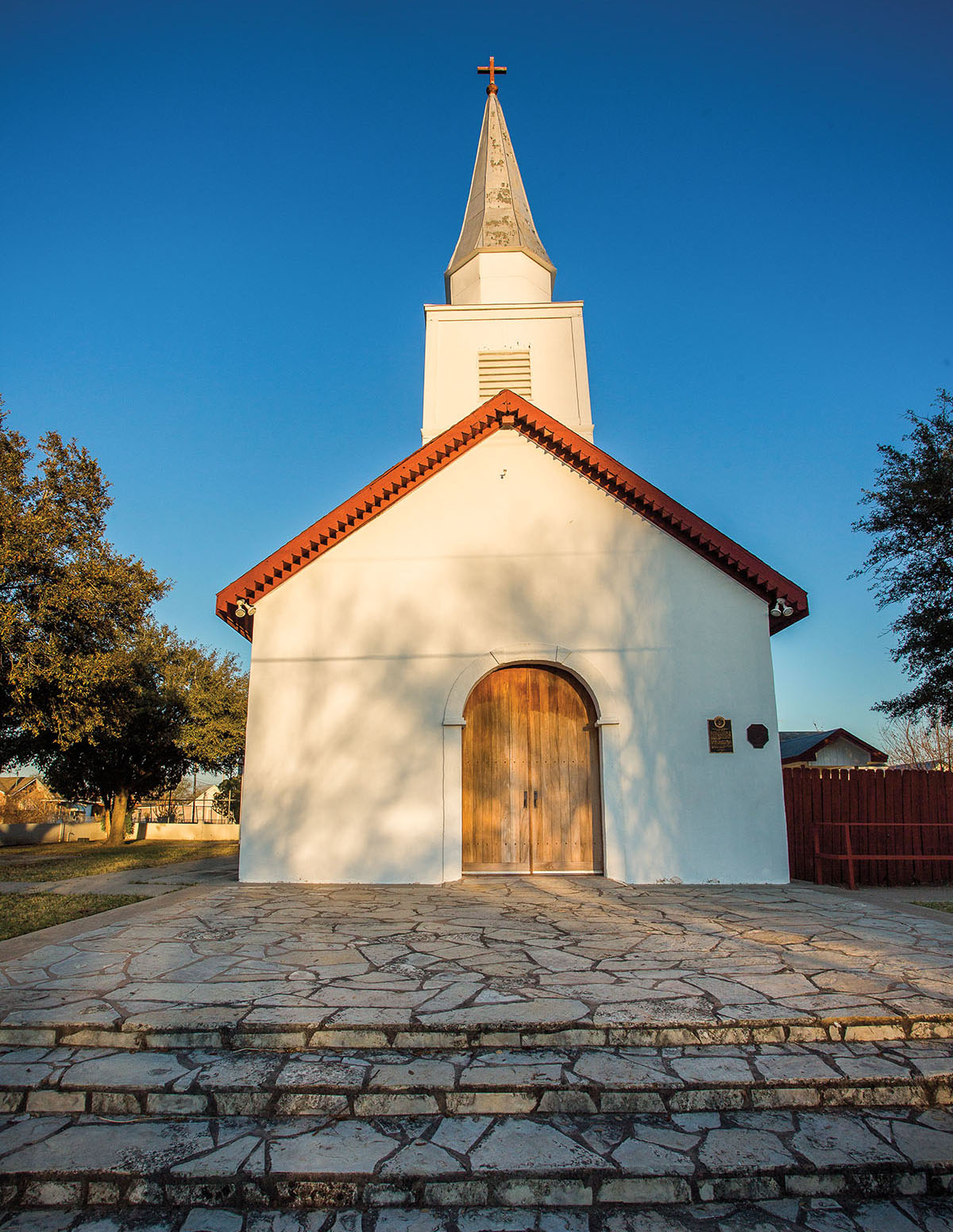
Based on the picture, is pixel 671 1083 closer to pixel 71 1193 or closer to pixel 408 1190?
pixel 408 1190

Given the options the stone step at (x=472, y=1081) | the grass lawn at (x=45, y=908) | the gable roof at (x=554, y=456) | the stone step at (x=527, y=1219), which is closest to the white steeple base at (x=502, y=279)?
the gable roof at (x=554, y=456)

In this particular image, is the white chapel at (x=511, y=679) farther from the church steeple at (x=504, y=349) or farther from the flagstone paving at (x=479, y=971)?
the church steeple at (x=504, y=349)

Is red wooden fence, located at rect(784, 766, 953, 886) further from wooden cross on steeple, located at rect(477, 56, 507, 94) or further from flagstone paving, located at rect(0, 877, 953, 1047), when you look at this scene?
wooden cross on steeple, located at rect(477, 56, 507, 94)

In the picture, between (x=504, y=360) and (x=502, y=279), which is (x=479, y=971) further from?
(x=502, y=279)

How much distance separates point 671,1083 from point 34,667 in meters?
15.6

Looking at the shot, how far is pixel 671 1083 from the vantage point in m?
4.02

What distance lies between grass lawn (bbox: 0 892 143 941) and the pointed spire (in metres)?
14.5

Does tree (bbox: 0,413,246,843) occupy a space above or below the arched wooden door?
above

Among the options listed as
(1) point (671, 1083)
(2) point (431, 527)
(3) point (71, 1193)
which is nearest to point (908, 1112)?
(1) point (671, 1083)

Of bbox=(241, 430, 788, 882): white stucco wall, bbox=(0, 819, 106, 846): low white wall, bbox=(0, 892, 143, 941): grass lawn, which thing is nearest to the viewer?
bbox=(0, 892, 143, 941): grass lawn

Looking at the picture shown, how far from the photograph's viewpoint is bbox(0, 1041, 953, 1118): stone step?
397cm

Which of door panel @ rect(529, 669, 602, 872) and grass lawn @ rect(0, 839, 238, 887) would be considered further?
grass lawn @ rect(0, 839, 238, 887)

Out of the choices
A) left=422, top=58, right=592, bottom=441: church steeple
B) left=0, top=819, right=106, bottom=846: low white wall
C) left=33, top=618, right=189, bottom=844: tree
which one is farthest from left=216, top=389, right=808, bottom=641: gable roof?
left=0, top=819, right=106, bottom=846: low white wall

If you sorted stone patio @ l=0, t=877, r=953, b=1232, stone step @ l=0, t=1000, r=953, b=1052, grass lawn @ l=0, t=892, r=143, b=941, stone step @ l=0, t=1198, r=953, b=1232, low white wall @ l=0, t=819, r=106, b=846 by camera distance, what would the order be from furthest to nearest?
low white wall @ l=0, t=819, r=106, b=846 → grass lawn @ l=0, t=892, r=143, b=941 → stone step @ l=0, t=1000, r=953, b=1052 → stone patio @ l=0, t=877, r=953, b=1232 → stone step @ l=0, t=1198, r=953, b=1232
